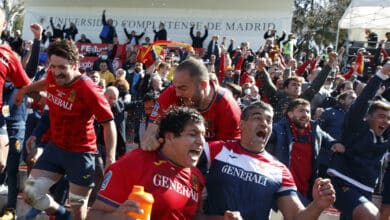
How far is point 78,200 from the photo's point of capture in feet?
A: 17.7

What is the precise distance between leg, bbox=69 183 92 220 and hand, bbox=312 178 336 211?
263 cm

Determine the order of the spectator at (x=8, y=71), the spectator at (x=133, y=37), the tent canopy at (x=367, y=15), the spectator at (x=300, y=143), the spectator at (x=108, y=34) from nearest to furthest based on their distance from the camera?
the spectator at (x=8, y=71), the spectator at (x=300, y=143), the tent canopy at (x=367, y=15), the spectator at (x=133, y=37), the spectator at (x=108, y=34)

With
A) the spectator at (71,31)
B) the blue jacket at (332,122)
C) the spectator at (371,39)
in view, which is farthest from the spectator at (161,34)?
the blue jacket at (332,122)

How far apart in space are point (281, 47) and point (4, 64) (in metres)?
12.9


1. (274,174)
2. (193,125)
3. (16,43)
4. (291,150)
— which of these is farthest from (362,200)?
(16,43)

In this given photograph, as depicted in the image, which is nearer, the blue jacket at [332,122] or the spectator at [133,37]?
the blue jacket at [332,122]

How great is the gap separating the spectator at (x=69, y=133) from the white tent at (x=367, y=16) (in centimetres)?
1572

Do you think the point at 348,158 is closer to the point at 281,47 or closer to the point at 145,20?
the point at 281,47

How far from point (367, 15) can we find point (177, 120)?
17992 mm

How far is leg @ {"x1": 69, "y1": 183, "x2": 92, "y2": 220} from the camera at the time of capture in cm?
538

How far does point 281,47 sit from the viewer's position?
57.0 feet

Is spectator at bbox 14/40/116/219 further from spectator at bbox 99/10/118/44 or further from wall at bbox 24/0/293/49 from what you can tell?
spectator at bbox 99/10/118/44

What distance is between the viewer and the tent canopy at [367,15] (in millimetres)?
19891

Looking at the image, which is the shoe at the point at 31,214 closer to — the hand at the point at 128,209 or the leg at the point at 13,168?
the leg at the point at 13,168
